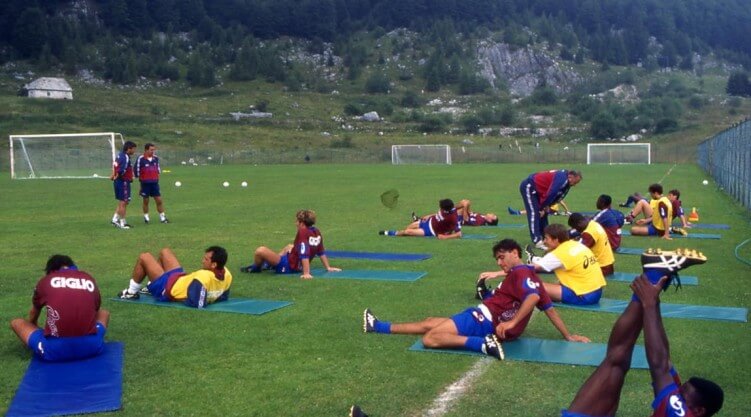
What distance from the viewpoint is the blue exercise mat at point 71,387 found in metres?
6.87

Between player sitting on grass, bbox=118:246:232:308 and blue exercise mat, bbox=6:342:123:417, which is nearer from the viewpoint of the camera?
blue exercise mat, bbox=6:342:123:417

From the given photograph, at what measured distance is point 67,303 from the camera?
812 centimetres

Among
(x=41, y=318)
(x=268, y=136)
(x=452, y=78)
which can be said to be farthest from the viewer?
(x=452, y=78)

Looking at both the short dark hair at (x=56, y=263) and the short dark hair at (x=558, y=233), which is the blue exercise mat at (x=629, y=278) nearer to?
the short dark hair at (x=558, y=233)

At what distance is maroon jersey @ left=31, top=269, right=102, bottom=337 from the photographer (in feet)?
26.7

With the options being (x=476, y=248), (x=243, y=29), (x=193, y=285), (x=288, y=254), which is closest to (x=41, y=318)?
(x=193, y=285)

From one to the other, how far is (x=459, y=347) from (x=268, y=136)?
277ft

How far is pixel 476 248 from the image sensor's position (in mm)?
17203

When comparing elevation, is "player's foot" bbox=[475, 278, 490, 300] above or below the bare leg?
below

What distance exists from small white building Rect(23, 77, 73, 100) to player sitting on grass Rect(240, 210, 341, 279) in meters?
99.6

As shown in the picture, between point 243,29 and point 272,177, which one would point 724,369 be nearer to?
point 272,177

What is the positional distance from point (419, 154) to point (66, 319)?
2639 inches

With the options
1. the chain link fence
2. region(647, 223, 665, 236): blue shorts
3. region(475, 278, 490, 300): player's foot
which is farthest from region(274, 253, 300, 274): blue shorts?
the chain link fence

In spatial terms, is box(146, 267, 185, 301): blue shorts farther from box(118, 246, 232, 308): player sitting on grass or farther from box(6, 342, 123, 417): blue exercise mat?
box(6, 342, 123, 417): blue exercise mat
